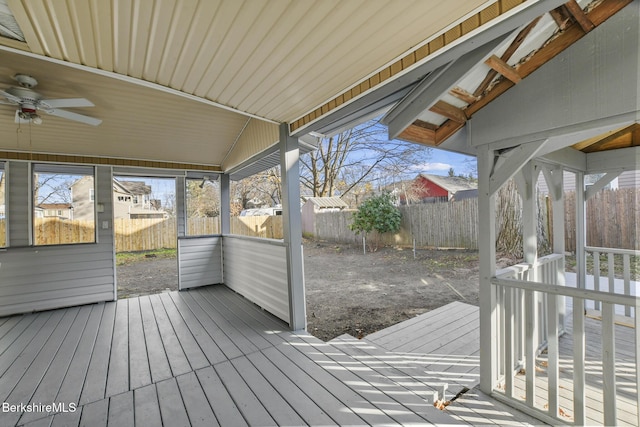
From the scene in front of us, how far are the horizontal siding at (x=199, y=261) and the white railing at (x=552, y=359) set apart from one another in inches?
201

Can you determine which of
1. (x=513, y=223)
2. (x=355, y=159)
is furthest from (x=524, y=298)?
(x=355, y=159)

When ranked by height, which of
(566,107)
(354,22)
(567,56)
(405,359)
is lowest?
(405,359)

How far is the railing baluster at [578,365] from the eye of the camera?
1802 mm

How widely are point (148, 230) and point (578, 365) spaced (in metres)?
9.41

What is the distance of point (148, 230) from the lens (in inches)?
325

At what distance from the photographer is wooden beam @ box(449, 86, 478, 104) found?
2.13 meters

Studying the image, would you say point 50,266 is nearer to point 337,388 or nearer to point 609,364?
point 337,388

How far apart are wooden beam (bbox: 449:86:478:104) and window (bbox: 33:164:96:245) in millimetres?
5694

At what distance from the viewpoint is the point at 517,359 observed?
2480 mm

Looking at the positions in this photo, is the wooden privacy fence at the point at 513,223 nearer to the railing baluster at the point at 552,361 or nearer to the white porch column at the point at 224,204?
the white porch column at the point at 224,204

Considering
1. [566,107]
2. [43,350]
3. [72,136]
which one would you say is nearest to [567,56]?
[566,107]

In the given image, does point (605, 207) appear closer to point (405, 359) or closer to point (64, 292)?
point (405, 359)

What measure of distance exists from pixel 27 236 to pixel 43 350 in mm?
2404

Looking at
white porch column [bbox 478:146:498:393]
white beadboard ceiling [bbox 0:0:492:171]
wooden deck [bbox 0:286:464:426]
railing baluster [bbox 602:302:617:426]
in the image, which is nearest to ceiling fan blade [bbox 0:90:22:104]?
white beadboard ceiling [bbox 0:0:492:171]
